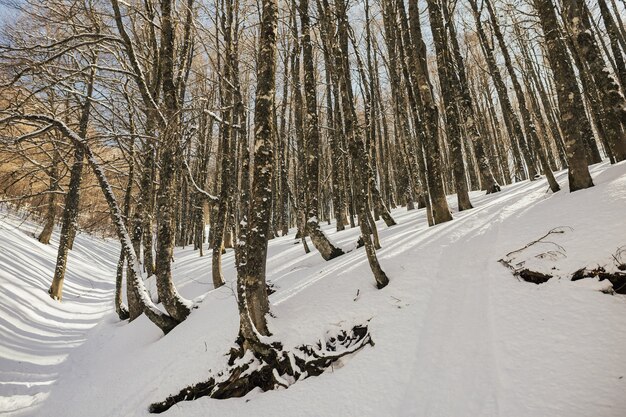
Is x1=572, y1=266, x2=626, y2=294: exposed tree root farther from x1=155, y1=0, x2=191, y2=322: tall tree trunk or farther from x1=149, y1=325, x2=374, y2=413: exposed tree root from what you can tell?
x1=155, y1=0, x2=191, y2=322: tall tree trunk

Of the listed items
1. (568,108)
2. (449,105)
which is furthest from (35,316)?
(568,108)

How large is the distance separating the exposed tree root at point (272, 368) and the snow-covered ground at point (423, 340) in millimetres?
111

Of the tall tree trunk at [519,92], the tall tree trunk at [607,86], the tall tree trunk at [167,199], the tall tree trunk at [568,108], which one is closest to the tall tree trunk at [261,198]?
the tall tree trunk at [167,199]

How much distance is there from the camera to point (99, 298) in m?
12.0

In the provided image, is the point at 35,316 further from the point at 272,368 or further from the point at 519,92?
the point at 519,92

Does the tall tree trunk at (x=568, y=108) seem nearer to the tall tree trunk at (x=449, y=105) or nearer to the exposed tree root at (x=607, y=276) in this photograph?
the tall tree trunk at (x=449, y=105)

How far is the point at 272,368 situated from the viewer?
3.81 meters

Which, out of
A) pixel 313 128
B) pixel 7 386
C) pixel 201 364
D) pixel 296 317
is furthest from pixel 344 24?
pixel 7 386

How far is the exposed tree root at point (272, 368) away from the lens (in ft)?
12.0

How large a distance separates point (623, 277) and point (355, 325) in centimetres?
270

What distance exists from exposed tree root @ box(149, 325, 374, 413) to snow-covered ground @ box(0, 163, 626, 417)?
111 millimetres

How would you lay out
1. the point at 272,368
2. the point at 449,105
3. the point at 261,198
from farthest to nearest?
the point at 449,105
the point at 261,198
the point at 272,368

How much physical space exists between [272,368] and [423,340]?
186 cm

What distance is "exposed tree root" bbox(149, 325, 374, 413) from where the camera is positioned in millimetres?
3648
